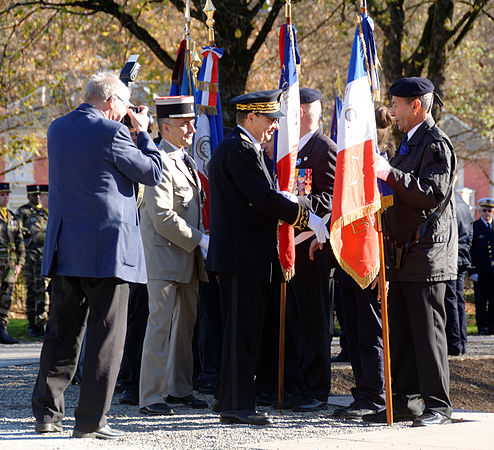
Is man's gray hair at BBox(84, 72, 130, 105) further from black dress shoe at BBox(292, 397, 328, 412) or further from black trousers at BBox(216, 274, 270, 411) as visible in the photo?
black dress shoe at BBox(292, 397, 328, 412)

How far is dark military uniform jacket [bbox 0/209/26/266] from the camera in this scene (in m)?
13.5

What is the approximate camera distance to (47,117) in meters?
24.3

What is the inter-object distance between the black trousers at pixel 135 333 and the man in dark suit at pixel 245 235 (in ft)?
3.96

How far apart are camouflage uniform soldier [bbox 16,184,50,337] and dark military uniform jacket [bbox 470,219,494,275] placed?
6932mm

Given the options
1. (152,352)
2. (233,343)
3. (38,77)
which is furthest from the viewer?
(38,77)

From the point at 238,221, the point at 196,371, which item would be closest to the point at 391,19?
the point at 196,371

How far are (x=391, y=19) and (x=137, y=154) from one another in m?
10.6

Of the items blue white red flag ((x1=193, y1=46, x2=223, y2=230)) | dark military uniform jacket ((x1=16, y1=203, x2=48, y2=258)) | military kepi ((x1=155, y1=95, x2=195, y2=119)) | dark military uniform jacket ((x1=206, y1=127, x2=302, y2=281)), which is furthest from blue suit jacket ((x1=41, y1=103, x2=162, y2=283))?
dark military uniform jacket ((x1=16, y1=203, x2=48, y2=258))

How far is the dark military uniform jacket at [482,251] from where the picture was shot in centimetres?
1483

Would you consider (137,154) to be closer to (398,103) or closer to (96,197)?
(96,197)

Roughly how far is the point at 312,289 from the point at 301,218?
881 mm

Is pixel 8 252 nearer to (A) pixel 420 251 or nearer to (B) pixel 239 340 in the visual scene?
(B) pixel 239 340

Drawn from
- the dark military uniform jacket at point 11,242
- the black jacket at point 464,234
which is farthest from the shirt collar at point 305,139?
the dark military uniform jacket at point 11,242

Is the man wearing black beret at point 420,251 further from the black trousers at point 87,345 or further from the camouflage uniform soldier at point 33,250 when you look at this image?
the camouflage uniform soldier at point 33,250
